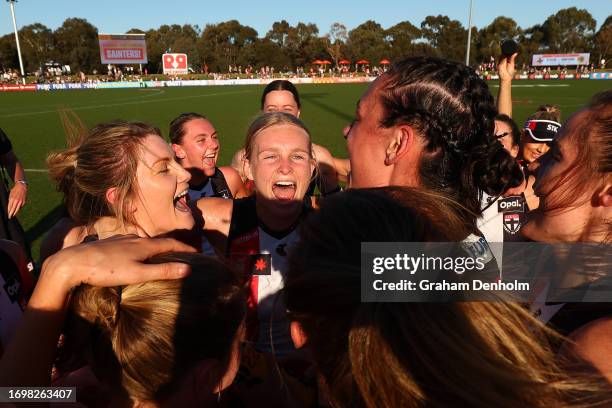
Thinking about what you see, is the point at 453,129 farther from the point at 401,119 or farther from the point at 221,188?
the point at 221,188

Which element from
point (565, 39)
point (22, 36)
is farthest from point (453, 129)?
point (565, 39)

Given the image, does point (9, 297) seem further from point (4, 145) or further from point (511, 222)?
point (511, 222)

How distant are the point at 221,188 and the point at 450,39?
65.2 meters

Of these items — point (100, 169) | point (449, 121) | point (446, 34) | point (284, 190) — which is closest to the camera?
point (449, 121)

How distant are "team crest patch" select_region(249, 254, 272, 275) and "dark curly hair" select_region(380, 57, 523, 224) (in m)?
1.14

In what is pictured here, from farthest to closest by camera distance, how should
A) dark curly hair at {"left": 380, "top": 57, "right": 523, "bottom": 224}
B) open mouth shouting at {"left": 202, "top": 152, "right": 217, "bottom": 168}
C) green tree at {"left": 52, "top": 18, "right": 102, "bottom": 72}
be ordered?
green tree at {"left": 52, "top": 18, "right": 102, "bottom": 72}
open mouth shouting at {"left": 202, "top": 152, "right": 217, "bottom": 168}
dark curly hair at {"left": 380, "top": 57, "right": 523, "bottom": 224}

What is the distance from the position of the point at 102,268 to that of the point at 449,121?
138cm

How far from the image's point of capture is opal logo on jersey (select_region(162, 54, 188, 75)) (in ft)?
185

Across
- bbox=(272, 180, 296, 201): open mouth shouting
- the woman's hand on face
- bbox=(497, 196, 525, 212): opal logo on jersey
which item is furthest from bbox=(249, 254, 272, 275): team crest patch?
bbox=(497, 196, 525, 212): opal logo on jersey

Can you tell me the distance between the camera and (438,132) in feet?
5.41

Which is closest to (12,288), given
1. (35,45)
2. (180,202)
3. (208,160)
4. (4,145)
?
(180,202)

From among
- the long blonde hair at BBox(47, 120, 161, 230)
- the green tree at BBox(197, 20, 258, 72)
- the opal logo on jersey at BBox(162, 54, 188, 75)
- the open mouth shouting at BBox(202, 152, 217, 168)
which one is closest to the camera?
the long blonde hair at BBox(47, 120, 161, 230)

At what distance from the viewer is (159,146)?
98.6 inches

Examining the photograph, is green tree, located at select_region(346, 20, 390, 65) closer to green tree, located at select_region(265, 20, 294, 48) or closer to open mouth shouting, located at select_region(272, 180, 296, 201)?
green tree, located at select_region(265, 20, 294, 48)
